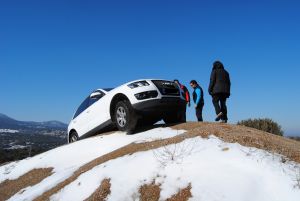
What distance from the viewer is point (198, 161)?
7.13 meters

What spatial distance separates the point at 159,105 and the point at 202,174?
5.06m

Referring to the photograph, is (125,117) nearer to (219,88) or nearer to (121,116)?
(121,116)

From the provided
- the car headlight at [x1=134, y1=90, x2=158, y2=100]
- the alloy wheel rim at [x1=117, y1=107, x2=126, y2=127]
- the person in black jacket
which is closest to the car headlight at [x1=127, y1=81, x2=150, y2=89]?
the car headlight at [x1=134, y1=90, x2=158, y2=100]

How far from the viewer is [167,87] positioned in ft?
39.6

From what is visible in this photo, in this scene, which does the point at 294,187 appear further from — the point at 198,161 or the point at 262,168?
the point at 198,161

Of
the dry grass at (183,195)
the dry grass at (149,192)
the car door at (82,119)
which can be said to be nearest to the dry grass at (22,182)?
the car door at (82,119)

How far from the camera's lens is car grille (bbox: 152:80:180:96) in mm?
11859

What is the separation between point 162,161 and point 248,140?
5.84 feet

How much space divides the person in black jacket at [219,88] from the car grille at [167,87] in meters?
1.05

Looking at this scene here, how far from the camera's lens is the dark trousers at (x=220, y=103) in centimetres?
1214

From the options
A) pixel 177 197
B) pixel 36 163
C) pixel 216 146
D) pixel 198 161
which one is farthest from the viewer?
pixel 36 163

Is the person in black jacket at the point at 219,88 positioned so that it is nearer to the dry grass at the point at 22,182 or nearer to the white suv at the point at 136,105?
the white suv at the point at 136,105

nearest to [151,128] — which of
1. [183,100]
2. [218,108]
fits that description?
[183,100]

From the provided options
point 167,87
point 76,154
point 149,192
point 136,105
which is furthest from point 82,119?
point 149,192
